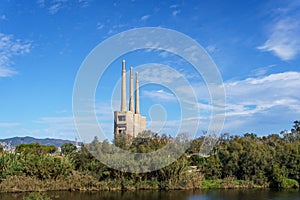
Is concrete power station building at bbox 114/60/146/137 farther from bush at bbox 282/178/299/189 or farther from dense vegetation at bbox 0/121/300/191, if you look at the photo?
bush at bbox 282/178/299/189

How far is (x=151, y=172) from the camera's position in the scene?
28.0 meters

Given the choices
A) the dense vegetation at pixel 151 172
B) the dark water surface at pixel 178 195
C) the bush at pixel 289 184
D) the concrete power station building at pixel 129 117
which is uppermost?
the concrete power station building at pixel 129 117

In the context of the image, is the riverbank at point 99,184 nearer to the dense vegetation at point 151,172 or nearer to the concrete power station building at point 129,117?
the dense vegetation at point 151,172

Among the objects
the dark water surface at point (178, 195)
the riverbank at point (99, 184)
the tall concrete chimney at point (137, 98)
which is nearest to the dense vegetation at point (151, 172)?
the riverbank at point (99, 184)

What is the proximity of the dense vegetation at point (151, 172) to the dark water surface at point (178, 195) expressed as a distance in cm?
146

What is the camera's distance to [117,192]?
87.5 feet

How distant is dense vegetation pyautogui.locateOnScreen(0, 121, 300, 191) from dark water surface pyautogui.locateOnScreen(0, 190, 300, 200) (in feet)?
4.80

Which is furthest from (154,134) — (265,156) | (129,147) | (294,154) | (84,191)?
(294,154)

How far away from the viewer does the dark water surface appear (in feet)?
77.2

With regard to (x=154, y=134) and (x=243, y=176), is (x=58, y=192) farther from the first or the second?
(x=243, y=176)

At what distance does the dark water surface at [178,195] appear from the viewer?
77.2 feet

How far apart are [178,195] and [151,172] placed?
3877 mm

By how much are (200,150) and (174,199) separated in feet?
64.7

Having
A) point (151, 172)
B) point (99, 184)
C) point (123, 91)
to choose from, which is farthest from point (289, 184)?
point (123, 91)
